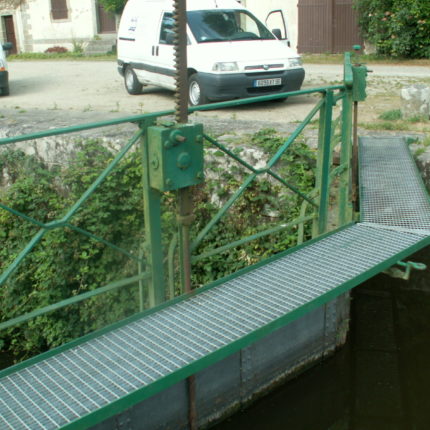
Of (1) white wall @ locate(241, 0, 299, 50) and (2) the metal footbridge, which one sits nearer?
(2) the metal footbridge

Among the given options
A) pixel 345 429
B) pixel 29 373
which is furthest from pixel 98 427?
pixel 345 429

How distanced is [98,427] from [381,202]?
285cm

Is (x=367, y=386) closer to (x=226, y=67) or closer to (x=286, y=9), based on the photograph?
(x=226, y=67)

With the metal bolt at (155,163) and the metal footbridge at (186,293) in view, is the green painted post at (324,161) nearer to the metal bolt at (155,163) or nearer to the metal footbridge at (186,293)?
the metal footbridge at (186,293)

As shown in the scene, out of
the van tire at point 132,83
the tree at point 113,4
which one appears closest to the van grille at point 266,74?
the van tire at point 132,83

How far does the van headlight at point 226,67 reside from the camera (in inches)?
352

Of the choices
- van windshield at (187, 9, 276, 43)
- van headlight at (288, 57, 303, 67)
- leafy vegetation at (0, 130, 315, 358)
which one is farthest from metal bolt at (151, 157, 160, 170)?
van windshield at (187, 9, 276, 43)

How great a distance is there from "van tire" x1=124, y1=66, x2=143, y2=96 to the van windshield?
1.87 metres

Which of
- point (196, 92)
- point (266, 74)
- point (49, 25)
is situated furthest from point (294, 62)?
point (49, 25)

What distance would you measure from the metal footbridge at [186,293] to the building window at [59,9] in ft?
79.7

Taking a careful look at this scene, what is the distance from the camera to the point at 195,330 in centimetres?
338

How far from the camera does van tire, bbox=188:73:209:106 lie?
30.3ft

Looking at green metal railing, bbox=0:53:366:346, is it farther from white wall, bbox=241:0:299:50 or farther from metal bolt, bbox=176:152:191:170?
white wall, bbox=241:0:299:50

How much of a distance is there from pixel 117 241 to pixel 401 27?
12930 millimetres
